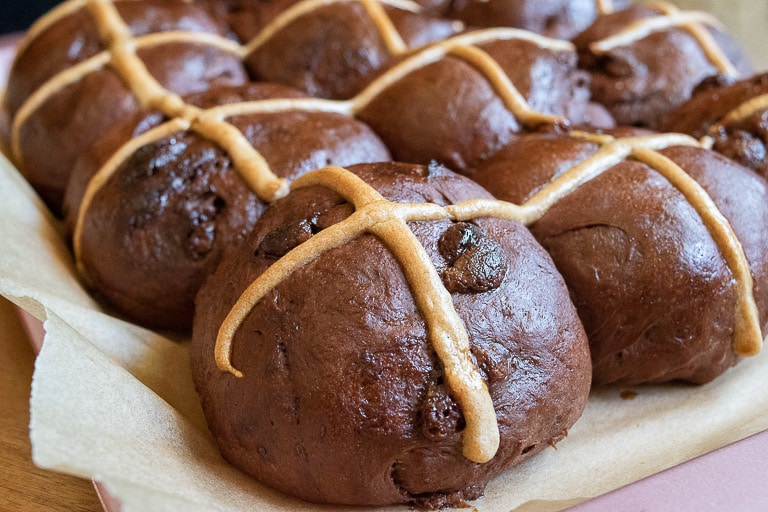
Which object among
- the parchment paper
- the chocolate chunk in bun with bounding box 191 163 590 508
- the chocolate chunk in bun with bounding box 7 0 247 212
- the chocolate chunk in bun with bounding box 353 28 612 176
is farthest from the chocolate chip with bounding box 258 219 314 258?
the chocolate chunk in bun with bounding box 7 0 247 212

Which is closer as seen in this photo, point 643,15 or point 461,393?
point 461,393

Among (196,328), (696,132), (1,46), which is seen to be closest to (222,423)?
(196,328)

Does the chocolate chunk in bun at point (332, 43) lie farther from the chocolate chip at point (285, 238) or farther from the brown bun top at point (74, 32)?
the chocolate chip at point (285, 238)

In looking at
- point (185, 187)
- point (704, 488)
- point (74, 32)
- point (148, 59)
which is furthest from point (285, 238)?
point (74, 32)

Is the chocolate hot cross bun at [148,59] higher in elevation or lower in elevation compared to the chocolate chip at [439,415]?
higher

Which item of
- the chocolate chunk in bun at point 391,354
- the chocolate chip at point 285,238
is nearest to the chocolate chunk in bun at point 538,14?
the chocolate chunk in bun at point 391,354

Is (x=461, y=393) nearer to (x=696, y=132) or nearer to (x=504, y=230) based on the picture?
(x=504, y=230)

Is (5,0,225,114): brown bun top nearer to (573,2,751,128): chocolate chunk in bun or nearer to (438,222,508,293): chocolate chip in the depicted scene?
(573,2,751,128): chocolate chunk in bun
